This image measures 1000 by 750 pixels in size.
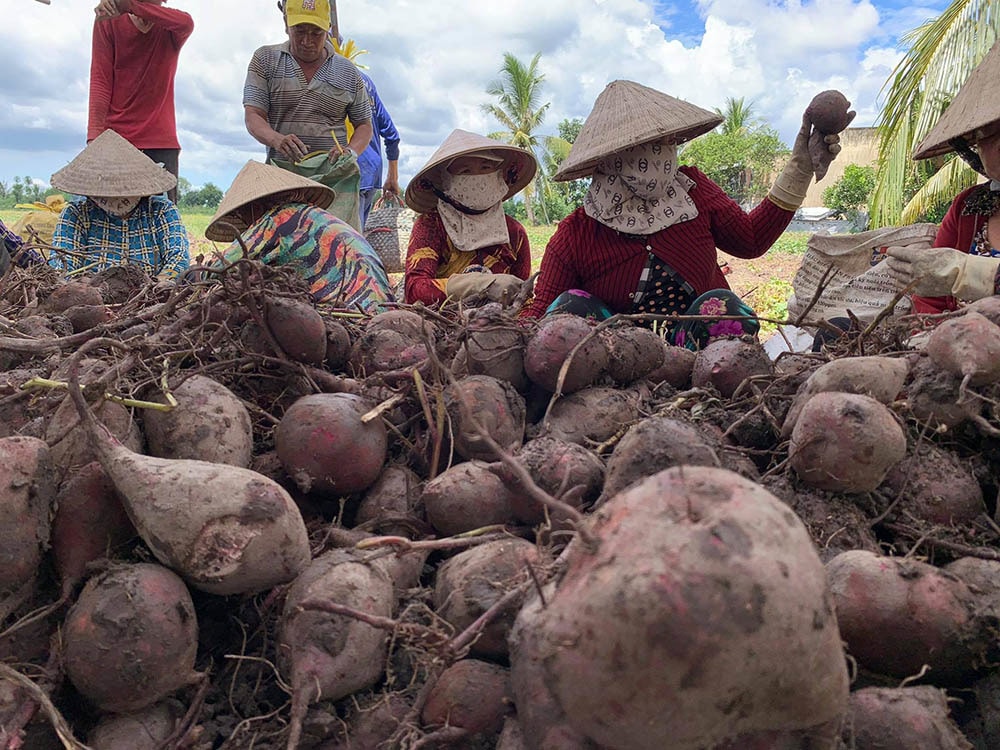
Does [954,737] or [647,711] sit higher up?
[647,711]

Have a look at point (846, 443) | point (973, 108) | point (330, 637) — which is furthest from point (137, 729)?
point (973, 108)

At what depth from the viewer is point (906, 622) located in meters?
1.33

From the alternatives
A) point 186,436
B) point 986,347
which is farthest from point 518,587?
point 986,347

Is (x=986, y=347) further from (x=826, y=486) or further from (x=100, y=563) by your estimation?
(x=100, y=563)

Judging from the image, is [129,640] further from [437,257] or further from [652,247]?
[437,257]

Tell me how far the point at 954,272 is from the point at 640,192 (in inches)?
59.7

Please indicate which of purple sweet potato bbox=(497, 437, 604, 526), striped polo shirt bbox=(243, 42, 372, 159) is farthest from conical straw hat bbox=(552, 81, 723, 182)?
striped polo shirt bbox=(243, 42, 372, 159)

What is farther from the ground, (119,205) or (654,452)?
(119,205)

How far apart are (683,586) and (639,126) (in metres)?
3.17

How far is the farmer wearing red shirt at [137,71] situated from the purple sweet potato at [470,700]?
5698 mm

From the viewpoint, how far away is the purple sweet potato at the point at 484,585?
4.53 feet

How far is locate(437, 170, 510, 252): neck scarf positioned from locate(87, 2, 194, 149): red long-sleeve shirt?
2.62 m

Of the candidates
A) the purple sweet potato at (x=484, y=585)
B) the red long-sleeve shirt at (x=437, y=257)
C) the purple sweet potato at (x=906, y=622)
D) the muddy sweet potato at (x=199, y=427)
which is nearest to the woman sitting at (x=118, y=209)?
the red long-sleeve shirt at (x=437, y=257)

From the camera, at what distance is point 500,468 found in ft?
5.76
